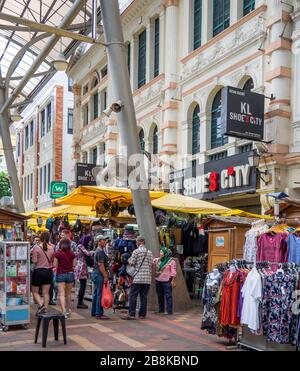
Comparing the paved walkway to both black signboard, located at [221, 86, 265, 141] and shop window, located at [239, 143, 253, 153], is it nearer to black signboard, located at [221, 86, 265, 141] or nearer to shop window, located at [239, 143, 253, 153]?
black signboard, located at [221, 86, 265, 141]

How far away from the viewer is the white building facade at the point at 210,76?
47.9 feet

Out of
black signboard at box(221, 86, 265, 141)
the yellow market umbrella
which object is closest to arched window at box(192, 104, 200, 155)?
black signboard at box(221, 86, 265, 141)

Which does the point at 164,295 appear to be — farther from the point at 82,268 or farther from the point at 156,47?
the point at 156,47

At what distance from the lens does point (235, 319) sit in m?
7.34

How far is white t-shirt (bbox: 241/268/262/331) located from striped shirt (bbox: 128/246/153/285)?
135 inches

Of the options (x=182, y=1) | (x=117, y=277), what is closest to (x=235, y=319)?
(x=117, y=277)

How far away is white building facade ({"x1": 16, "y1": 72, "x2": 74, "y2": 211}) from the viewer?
3794 cm

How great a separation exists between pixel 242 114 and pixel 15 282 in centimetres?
784

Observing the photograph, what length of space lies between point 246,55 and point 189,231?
6.14 m

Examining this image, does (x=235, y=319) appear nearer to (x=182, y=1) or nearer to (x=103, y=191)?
(x=103, y=191)

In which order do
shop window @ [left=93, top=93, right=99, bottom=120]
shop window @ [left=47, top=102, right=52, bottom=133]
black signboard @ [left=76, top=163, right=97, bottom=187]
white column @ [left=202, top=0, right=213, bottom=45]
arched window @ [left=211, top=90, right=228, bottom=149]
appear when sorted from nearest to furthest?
1. arched window @ [left=211, top=90, right=228, bottom=149]
2. white column @ [left=202, top=0, right=213, bottom=45]
3. black signboard @ [left=76, top=163, right=97, bottom=187]
4. shop window @ [left=93, top=93, right=99, bottom=120]
5. shop window @ [left=47, top=102, right=52, bottom=133]

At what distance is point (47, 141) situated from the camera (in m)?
40.4

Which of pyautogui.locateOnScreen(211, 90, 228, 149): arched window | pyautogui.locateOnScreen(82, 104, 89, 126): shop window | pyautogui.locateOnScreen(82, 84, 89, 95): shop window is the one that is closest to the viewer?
pyautogui.locateOnScreen(211, 90, 228, 149): arched window

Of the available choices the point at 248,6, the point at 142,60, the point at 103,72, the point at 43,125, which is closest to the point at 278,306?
the point at 248,6
